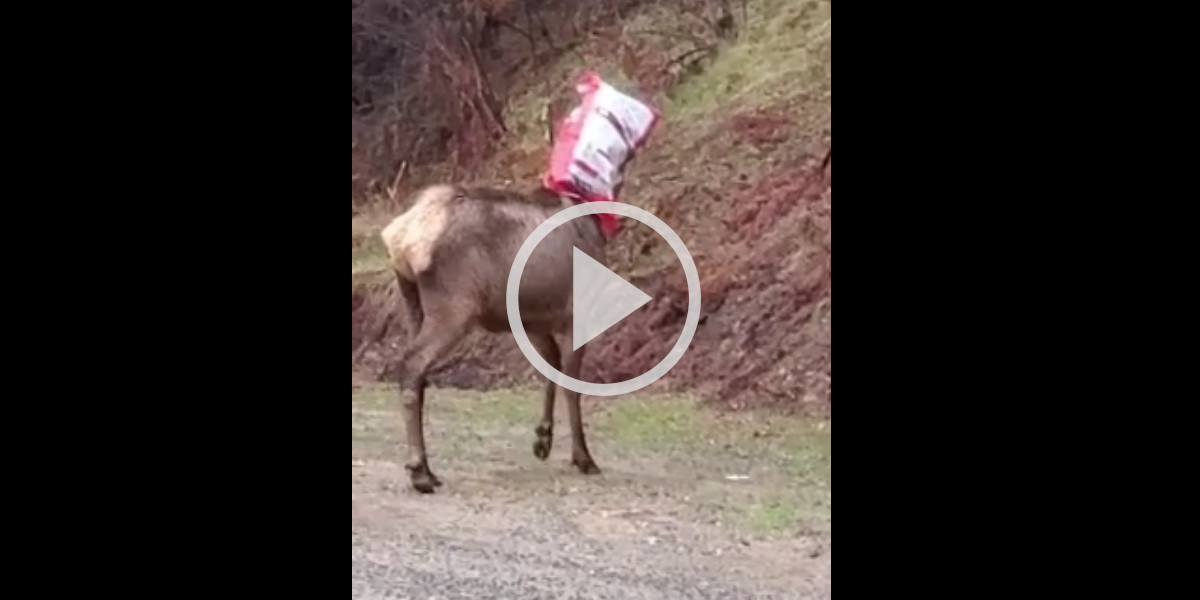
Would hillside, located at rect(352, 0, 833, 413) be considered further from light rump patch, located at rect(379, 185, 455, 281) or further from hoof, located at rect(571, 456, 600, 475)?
hoof, located at rect(571, 456, 600, 475)

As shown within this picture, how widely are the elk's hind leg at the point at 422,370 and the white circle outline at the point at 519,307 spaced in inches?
8.1

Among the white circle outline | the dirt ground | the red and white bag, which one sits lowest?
the dirt ground

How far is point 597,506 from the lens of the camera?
5816 millimetres

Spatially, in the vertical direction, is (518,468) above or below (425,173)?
below

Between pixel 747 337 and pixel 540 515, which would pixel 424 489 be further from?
pixel 747 337

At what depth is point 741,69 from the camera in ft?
19.6

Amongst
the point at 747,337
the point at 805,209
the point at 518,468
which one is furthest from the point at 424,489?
the point at 805,209

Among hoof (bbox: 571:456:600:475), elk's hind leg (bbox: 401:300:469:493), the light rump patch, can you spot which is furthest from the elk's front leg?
the light rump patch

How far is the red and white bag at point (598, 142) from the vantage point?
5852mm

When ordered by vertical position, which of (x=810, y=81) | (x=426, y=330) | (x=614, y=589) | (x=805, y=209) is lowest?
(x=614, y=589)

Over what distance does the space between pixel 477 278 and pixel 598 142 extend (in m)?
0.65

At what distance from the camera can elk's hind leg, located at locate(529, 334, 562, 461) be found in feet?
19.2

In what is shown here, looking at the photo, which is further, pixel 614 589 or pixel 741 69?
pixel 741 69

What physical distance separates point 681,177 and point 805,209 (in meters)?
0.45
